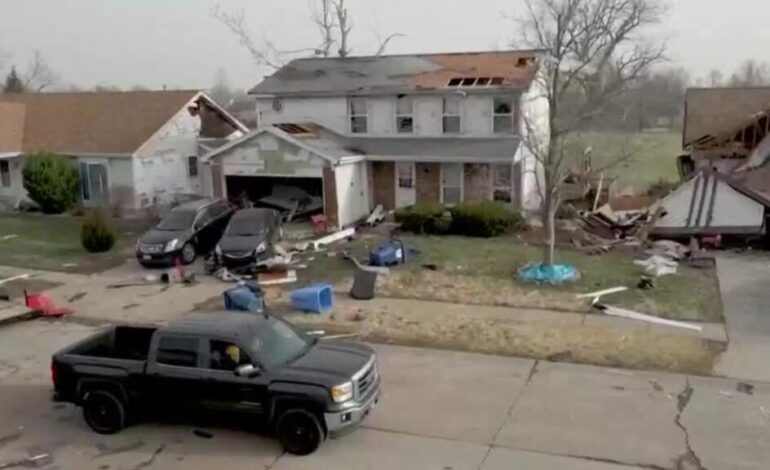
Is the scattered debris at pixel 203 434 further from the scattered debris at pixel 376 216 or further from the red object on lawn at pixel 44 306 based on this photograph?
the scattered debris at pixel 376 216

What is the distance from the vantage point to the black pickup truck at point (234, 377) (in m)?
9.58

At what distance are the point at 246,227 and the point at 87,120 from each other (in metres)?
14.4

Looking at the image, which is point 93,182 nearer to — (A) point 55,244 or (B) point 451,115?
(A) point 55,244

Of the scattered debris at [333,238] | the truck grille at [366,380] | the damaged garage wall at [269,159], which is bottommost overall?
the truck grille at [366,380]

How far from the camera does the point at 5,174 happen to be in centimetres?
3188

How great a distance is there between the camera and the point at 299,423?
31.4 feet

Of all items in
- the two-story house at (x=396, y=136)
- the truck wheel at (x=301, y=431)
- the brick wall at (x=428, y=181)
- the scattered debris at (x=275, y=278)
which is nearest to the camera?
the truck wheel at (x=301, y=431)

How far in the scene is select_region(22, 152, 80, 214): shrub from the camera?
29219 millimetres

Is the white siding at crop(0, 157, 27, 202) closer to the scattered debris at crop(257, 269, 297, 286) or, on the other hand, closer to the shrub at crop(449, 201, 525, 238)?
the scattered debris at crop(257, 269, 297, 286)

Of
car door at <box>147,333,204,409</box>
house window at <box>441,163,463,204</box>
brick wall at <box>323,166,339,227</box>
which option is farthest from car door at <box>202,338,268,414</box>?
house window at <box>441,163,463,204</box>

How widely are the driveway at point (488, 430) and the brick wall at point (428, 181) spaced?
49.4ft

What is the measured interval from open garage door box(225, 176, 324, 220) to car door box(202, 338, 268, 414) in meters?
17.9

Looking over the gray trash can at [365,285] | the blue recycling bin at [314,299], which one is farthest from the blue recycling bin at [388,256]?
the blue recycling bin at [314,299]

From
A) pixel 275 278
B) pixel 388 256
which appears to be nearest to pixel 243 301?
pixel 275 278
